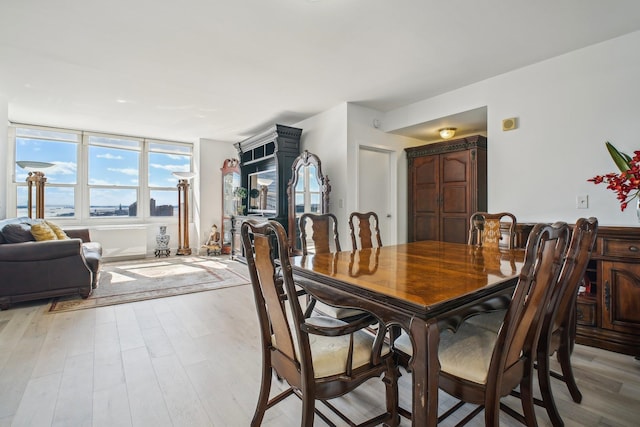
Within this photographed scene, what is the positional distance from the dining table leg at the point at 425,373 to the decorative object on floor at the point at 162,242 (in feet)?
20.9

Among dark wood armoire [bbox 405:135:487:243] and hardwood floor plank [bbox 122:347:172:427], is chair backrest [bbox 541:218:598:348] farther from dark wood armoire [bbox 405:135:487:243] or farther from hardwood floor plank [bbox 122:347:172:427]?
dark wood armoire [bbox 405:135:487:243]

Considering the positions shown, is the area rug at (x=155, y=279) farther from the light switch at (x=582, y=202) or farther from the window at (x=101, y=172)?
the light switch at (x=582, y=202)

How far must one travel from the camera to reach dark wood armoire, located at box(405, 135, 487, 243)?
407 centimetres

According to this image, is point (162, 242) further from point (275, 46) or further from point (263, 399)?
point (263, 399)

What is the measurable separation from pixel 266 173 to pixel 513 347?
16.2 feet

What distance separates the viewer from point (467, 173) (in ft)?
13.5

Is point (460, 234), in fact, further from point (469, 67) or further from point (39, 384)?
point (39, 384)

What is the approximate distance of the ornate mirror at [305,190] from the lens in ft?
14.3

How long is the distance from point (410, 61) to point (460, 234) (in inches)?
93.1

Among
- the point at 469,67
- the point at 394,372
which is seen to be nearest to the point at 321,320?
the point at 394,372

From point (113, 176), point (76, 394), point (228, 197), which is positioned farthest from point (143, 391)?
point (113, 176)

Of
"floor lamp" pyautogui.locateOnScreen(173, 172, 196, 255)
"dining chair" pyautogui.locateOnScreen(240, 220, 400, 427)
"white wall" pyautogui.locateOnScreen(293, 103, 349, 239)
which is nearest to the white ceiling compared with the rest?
"white wall" pyautogui.locateOnScreen(293, 103, 349, 239)

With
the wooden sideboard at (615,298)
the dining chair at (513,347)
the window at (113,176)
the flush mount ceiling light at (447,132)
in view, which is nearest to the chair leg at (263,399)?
the dining chair at (513,347)

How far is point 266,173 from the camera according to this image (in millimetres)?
5625
